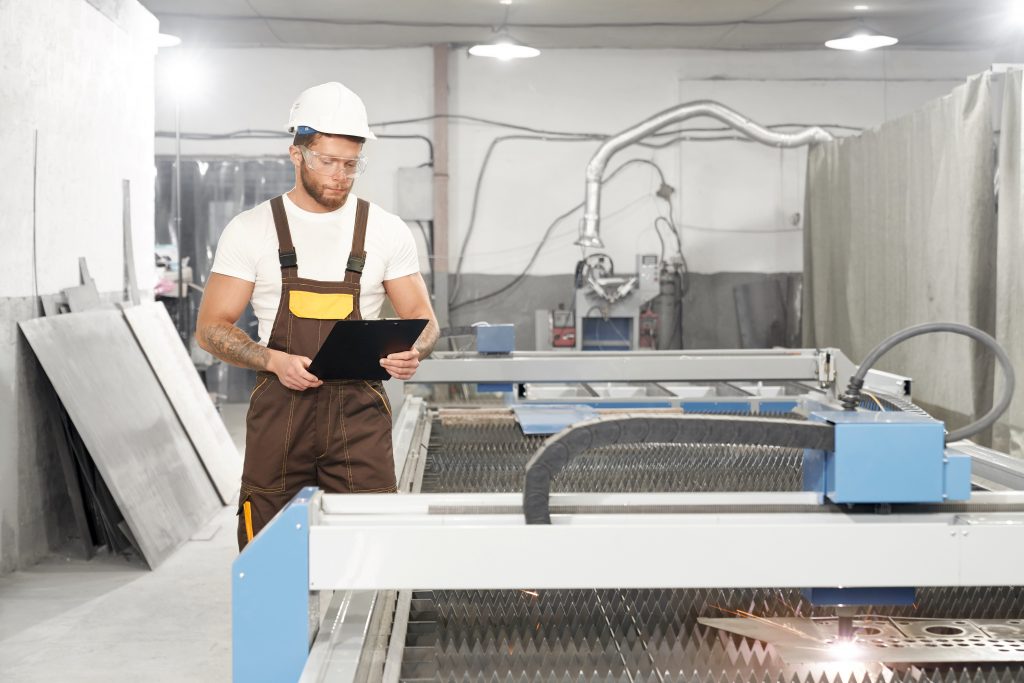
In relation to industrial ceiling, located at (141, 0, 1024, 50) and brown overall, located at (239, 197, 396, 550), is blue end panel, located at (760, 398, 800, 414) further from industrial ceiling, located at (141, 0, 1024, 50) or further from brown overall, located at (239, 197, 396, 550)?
industrial ceiling, located at (141, 0, 1024, 50)

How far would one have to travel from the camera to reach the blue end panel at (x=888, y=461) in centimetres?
120

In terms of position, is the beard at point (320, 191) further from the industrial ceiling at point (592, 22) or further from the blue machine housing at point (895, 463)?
the industrial ceiling at point (592, 22)

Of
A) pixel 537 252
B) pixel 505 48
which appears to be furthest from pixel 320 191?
pixel 537 252

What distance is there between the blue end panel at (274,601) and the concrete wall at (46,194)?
122 inches

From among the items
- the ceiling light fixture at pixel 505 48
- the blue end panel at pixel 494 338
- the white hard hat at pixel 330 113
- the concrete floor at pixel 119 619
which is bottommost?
the concrete floor at pixel 119 619

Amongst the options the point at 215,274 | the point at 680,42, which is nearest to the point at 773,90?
the point at 680,42

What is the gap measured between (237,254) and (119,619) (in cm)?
190

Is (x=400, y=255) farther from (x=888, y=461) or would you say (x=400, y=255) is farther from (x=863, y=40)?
(x=863, y=40)

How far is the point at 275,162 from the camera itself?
837 centimetres

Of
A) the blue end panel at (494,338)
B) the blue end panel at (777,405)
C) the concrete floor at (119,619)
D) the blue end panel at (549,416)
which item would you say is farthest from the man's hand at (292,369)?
the blue end panel at (777,405)

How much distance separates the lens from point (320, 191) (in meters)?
2.20

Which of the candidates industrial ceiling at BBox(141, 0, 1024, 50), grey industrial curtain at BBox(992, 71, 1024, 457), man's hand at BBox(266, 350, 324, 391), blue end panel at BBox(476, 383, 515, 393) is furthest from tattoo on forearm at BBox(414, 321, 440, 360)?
industrial ceiling at BBox(141, 0, 1024, 50)

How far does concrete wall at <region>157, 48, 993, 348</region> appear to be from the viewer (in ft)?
27.6

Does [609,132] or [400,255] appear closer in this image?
[400,255]
